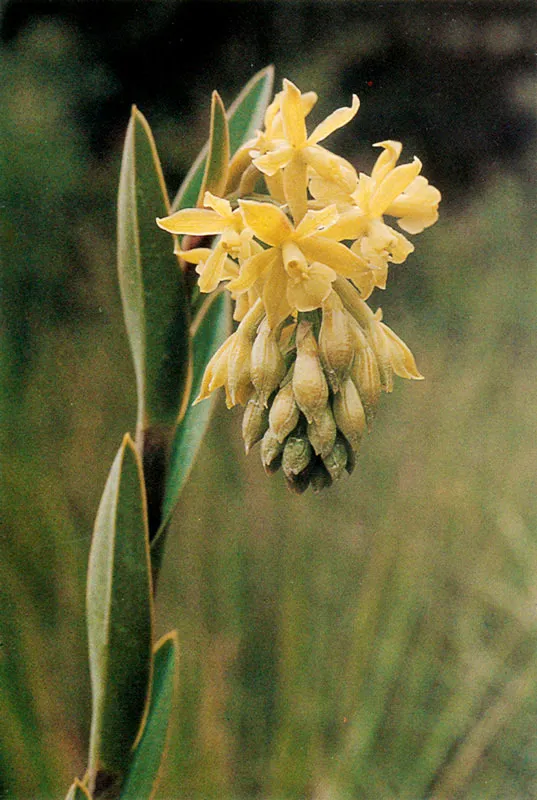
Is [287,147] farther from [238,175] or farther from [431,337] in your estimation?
[431,337]

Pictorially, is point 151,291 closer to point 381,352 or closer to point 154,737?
point 381,352

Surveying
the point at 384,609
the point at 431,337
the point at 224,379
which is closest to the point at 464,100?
the point at 431,337

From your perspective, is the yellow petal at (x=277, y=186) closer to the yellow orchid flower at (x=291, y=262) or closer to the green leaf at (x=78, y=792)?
the yellow orchid flower at (x=291, y=262)

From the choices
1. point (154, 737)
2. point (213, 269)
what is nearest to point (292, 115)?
point (213, 269)

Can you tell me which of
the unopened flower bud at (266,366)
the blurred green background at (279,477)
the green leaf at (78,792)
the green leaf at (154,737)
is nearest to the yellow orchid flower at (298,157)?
the unopened flower bud at (266,366)

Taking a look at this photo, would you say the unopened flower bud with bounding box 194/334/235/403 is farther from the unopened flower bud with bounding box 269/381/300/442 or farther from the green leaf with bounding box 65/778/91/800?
the green leaf with bounding box 65/778/91/800

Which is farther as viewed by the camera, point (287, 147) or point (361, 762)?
point (361, 762)
